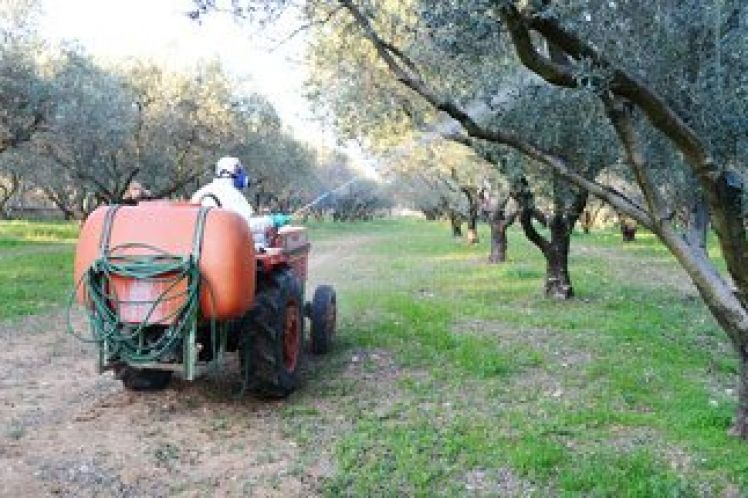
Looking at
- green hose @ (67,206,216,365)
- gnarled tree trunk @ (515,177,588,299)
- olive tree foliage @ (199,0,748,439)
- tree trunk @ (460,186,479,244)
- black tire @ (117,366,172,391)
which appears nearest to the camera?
olive tree foliage @ (199,0,748,439)

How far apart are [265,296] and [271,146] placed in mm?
35681

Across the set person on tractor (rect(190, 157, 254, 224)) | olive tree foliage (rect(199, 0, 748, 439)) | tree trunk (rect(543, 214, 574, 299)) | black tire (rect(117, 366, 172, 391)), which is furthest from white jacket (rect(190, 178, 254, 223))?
tree trunk (rect(543, 214, 574, 299))

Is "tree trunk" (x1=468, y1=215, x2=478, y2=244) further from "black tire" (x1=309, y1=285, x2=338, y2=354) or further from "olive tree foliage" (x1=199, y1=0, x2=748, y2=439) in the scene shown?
"olive tree foliage" (x1=199, y1=0, x2=748, y2=439)

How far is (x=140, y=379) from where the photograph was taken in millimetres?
8320

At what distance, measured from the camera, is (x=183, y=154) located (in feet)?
115

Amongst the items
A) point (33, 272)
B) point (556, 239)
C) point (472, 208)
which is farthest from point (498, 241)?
point (33, 272)

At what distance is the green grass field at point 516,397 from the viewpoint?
5996 mm

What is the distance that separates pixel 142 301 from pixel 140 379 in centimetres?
151

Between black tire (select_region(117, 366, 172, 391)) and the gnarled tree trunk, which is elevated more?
the gnarled tree trunk

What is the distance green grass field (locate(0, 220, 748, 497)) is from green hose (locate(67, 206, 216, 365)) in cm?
134

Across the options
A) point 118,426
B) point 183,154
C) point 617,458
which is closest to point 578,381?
point 617,458

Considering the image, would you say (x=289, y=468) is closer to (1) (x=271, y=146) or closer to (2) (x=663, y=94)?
(2) (x=663, y=94)

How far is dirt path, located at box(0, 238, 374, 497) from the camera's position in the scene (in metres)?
5.89

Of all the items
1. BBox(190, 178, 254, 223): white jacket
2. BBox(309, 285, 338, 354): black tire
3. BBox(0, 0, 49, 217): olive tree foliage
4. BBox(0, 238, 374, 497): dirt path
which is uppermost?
BBox(0, 0, 49, 217): olive tree foliage
